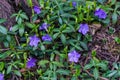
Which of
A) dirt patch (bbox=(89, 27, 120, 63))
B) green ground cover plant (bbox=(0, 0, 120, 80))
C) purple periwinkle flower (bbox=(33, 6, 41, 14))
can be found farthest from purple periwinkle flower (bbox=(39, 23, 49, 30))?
dirt patch (bbox=(89, 27, 120, 63))

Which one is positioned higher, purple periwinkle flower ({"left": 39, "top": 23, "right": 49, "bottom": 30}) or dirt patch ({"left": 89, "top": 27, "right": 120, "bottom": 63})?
purple periwinkle flower ({"left": 39, "top": 23, "right": 49, "bottom": 30})

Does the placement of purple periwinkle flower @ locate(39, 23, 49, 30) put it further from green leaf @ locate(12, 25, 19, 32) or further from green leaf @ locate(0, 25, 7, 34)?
green leaf @ locate(0, 25, 7, 34)

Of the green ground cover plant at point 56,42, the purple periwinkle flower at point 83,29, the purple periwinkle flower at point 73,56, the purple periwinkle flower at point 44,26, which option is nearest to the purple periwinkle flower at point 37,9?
the green ground cover plant at point 56,42

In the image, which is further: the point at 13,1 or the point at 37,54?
the point at 13,1

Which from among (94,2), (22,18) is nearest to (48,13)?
(22,18)

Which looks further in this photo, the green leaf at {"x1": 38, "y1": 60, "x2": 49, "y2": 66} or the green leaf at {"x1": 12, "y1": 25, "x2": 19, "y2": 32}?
the green leaf at {"x1": 12, "y1": 25, "x2": 19, "y2": 32}

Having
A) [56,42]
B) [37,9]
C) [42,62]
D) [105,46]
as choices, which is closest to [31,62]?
[42,62]

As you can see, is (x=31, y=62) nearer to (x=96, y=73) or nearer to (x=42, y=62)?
(x=42, y=62)

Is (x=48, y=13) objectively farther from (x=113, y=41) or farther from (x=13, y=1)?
(x=113, y=41)

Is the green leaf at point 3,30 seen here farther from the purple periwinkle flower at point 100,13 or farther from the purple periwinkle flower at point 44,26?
the purple periwinkle flower at point 100,13

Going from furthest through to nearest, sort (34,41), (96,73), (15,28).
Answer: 1. (15,28)
2. (34,41)
3. (96,73)

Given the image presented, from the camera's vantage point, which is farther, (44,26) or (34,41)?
(44,26)
